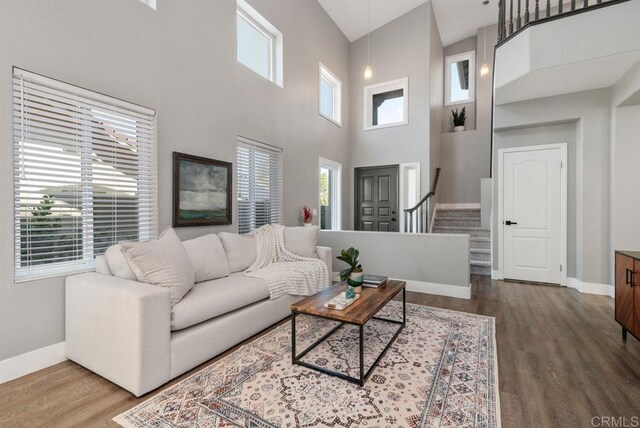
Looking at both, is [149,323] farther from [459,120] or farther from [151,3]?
[459,120]

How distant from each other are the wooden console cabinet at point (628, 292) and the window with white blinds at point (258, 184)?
382cm

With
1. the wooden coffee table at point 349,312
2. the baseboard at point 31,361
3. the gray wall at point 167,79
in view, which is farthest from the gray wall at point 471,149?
the baseboard at point 31,361

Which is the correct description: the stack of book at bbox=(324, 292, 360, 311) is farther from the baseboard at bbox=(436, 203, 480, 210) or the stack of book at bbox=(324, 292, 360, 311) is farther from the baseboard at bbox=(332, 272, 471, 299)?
the baseboard at bbox=(436, 203, 480, 210)

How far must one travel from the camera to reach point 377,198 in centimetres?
650

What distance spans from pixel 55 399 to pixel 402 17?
7.51m

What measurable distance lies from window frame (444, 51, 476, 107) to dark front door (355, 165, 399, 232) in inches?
107

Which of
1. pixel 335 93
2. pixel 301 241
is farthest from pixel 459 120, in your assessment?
pixel 301 241

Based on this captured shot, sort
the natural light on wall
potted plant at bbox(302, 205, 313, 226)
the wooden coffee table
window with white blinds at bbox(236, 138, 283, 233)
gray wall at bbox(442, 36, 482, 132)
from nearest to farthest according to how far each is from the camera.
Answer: the wooden coffee table, the natural light on wall, window with white blinds at bbox(236, 138, 283, 233), potted plant at bbox(302, 205, 313, 226), gray wall at bbox(442, 36, 482, 132)

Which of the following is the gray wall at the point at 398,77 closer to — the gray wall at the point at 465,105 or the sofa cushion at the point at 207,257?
the gray wall at the point at 465,105

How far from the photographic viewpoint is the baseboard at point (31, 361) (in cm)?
193

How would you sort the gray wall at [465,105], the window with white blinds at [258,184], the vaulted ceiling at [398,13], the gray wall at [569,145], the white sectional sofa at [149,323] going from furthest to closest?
the gray wall at [465,105] < the vaulted ceiling at [398,13] < the gray wall at [569,145] < the window with white blinds at [258,184] < the white sectional sofa at [149,323]

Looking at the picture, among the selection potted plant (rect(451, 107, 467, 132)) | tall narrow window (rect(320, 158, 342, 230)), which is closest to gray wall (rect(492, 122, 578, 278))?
potted plant (rect(451, 107, 467, 132))

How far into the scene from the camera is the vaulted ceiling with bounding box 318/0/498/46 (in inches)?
222

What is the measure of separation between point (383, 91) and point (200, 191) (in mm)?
4863
